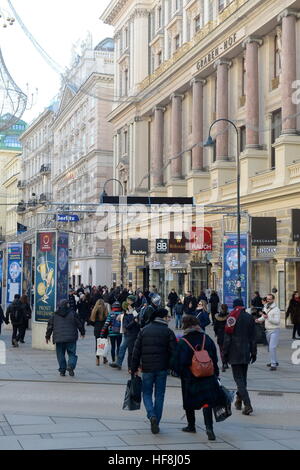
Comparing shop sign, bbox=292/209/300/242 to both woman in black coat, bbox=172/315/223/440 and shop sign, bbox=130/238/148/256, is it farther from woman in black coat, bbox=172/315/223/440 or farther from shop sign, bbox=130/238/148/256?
woman in black coat, bbox=172/315/223/440

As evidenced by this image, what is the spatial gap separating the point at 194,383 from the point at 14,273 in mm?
22604

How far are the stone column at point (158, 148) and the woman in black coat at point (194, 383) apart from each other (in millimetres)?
42130

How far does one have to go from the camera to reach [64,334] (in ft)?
50.5

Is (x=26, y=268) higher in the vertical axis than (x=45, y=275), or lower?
higher

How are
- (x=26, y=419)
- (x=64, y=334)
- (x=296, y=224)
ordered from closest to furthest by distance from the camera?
(x=26, y=419) → (x=64, y=334) → (x=296, y=224)

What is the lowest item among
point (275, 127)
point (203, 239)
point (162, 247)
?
point (162, 247)

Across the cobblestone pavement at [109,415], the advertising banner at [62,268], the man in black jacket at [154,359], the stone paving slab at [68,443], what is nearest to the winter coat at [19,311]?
the advertising banner at [62,268]

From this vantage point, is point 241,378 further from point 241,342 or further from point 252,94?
point 252,94

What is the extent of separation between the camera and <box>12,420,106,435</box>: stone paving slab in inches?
363

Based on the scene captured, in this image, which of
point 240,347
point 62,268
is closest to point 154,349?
point 240,347

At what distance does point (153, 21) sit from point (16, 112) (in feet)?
145

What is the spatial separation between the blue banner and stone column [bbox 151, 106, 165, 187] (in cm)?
2552

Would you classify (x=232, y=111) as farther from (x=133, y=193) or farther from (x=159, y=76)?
(x=133, y=193)

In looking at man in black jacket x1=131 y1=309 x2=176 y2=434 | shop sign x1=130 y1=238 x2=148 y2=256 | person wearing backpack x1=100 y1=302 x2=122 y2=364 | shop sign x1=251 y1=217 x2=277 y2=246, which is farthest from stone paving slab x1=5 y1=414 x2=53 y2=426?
shop sign x1=130 y1=238 x2=148 y2=256
